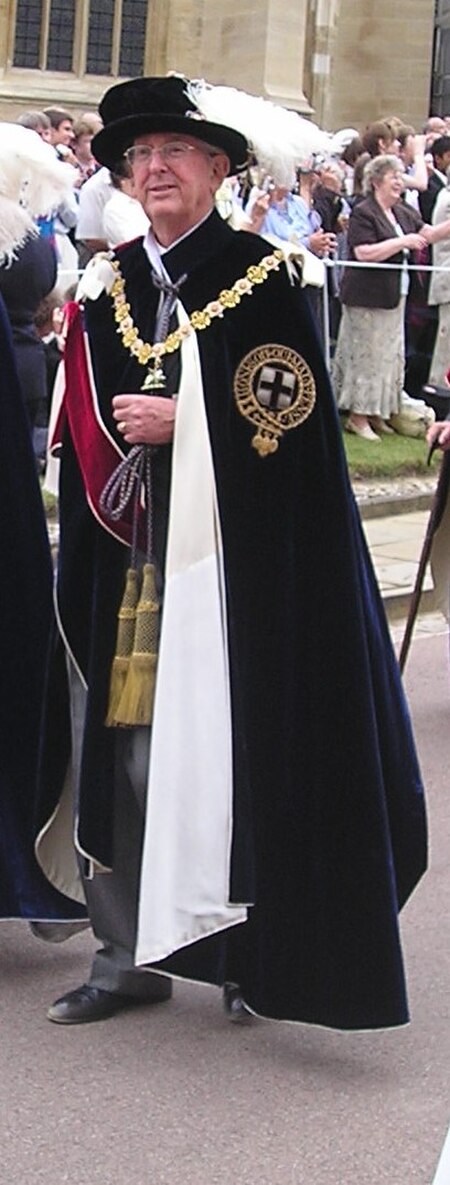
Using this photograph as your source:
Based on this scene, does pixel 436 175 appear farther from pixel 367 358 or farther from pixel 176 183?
pixel 176 183

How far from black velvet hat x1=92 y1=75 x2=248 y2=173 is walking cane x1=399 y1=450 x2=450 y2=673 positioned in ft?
7.72

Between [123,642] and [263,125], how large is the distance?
110 centimetres

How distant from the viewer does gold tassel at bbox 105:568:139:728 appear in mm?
4469

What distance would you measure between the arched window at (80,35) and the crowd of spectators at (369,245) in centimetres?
1032

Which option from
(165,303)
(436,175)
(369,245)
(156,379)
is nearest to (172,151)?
(165,303)

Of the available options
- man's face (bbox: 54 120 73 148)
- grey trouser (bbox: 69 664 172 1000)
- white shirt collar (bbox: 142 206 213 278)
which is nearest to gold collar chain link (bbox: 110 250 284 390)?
white shirt collar (bbox: 142 206 213 278)

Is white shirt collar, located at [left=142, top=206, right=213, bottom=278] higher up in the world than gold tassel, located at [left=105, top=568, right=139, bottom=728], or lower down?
higher up

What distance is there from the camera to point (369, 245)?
12812 millimetres

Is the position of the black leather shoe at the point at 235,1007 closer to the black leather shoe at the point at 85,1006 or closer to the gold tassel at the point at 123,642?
the black leather shoe at the point at 85,1006

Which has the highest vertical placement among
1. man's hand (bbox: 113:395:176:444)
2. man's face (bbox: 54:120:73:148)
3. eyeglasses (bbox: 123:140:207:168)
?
eyeglasses (bbox: 123:140:207:168)

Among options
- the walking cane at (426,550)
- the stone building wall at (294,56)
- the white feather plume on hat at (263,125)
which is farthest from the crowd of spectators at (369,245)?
the stone building wall at (294,56)

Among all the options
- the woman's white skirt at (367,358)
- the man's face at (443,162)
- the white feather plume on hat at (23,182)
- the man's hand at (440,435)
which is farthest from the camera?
the man's face at (443,162)

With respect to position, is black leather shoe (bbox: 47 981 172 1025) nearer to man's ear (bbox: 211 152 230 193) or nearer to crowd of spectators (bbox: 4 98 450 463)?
man's ear (bbox: 211 152 230 193)

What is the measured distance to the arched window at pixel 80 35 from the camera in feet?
79.8
